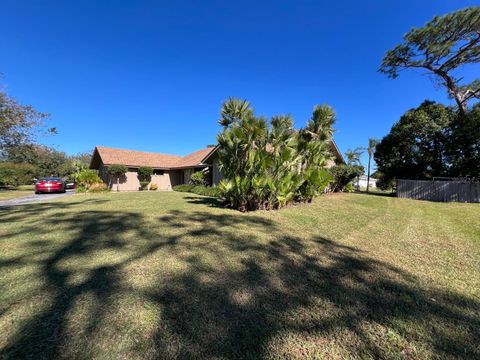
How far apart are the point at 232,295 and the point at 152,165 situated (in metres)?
24.1

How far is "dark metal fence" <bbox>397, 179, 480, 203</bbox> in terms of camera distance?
16062mm

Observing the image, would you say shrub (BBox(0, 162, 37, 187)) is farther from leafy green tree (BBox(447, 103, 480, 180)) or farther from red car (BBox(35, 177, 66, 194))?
leafy green tree (BBox(447, 103, 480, 180))

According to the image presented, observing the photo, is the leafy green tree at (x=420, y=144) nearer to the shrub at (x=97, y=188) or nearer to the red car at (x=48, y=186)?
the shrub at (x=97, y=188)

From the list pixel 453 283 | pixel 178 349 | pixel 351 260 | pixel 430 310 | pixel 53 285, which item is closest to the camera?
pixel 178 349

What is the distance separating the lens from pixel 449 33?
15.9 metres

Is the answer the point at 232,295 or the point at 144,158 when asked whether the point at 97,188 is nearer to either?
the point at 144,158

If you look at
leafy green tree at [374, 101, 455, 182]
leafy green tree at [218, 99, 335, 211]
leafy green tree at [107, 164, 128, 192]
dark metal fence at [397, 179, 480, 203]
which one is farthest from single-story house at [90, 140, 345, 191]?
leafy green tree at [218, 99, 335, 211]

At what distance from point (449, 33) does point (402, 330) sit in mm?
21637

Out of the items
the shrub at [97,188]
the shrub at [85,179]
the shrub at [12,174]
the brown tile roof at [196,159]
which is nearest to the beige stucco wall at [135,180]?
the brown tile roof at [196,159]

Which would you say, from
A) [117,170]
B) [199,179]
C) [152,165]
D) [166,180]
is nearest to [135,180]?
[152,165]

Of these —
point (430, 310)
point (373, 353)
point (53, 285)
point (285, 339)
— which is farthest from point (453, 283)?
point (53, 285)

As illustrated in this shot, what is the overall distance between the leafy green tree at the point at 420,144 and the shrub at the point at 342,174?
5979 millimetres

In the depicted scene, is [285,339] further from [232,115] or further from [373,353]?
[232,115]

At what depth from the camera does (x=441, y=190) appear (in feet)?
56.6
